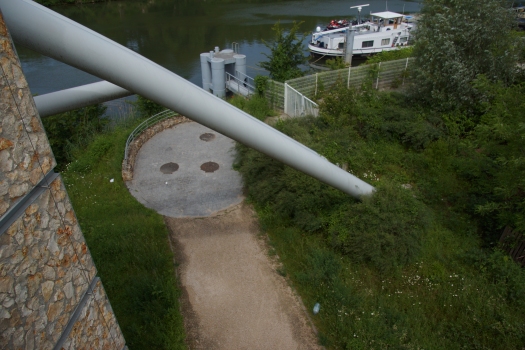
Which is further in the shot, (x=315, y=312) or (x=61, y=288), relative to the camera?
(x=315, y=312)

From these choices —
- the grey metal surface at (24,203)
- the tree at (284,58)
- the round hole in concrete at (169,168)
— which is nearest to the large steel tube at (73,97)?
the grey metal surface at (24,203)

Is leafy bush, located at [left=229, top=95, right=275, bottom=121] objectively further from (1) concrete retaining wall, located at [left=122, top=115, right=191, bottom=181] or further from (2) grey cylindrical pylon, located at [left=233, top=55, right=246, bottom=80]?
(2) grey cylindrical pylon, located at [left=233, top=55, right=246, bottom=80]

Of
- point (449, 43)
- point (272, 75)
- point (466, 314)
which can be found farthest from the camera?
point (272, 75)

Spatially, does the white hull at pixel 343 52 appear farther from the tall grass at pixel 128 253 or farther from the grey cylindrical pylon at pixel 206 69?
the tall grass at pixel 128 253

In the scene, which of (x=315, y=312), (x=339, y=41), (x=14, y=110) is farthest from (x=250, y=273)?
(x=339, y=41)

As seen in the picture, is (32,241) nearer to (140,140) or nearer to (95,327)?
(95,327)

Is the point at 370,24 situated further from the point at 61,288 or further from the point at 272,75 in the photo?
the point at 61,288

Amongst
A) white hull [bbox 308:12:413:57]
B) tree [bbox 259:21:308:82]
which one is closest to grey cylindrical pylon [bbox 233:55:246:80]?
tree [bbox 259:21:308:82]

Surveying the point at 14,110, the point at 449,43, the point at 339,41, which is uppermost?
the point at 14,110
